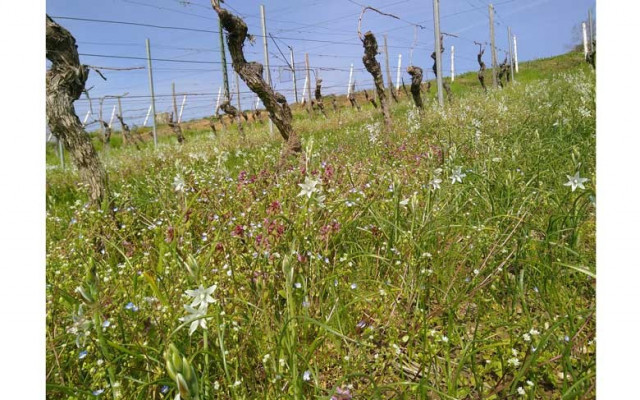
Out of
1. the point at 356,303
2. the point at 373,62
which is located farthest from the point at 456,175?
the point at 373,62

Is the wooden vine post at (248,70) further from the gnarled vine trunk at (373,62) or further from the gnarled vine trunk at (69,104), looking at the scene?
the gnarled vine trunk at (373,62)

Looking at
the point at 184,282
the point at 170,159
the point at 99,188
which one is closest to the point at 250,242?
the point at 184,282

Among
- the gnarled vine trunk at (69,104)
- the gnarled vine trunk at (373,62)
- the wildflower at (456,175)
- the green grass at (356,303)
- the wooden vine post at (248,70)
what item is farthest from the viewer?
the gnarled vine trunk at (373,62)

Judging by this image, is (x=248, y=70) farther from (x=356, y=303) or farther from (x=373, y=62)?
(x=356, y=303)

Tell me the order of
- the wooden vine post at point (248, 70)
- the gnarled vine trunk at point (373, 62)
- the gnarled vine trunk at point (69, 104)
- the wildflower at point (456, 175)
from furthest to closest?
the gnarled vine trunk at point (373, 62) < the wooden vine post at point (248, 70) < the gnarled vine trunk at point (69, 104) < the wildflower at point (456, 175)

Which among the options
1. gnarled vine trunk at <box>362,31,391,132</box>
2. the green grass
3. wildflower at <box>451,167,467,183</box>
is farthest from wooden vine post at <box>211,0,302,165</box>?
wildflower at <box>451,167,467,183</box>

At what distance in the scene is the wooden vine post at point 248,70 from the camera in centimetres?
558

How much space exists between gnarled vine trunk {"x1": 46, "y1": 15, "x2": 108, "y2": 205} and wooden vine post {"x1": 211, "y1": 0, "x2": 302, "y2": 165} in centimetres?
281

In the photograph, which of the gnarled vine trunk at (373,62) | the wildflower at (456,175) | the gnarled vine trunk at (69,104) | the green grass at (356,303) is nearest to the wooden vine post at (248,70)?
the gnarled vine trunk at (69,104)

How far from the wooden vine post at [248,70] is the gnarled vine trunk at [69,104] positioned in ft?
9.23

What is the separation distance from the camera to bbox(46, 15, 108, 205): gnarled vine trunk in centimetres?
281

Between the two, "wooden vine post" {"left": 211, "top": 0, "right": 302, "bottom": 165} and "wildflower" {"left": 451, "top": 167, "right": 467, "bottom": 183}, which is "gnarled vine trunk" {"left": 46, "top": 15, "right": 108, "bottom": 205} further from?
"wooden vine post" {"left": 211, "top": 0, "right": 302, "bottom": 165}

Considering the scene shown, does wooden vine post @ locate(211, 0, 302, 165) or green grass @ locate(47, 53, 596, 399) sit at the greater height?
wooden vine post @ locate(211, 0, 302, 165)
